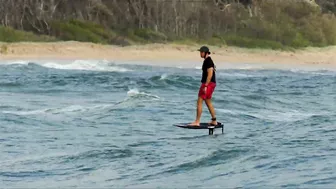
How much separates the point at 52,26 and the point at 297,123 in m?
30.0

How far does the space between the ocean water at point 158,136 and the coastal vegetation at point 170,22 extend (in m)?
16.0

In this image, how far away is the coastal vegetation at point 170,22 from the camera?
45.7m

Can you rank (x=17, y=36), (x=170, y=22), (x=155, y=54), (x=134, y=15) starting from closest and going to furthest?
1. (x=155, y=54)
2. (x=17, y=36)
3. (x=170, y=22)
4. (x=134, y=15)

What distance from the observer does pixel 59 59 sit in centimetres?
3941

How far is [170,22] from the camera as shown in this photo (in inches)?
1913

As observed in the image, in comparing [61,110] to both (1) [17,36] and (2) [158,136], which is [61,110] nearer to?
(2) [158,136]

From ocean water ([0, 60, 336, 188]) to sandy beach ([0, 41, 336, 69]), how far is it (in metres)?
10.8

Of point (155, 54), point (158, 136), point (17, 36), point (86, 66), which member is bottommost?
point (86, 66)

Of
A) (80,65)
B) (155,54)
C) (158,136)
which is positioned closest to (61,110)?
(158,136)

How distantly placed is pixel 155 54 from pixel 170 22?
6576 mm

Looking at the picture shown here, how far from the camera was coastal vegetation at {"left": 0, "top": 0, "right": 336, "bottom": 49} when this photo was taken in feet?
150

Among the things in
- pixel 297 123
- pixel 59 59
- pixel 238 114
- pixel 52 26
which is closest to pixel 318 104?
pixel 238 114

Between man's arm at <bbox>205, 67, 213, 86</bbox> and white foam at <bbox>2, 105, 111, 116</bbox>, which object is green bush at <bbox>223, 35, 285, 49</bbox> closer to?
white foam at <bbox>2, 105, 111, 116</bbox>

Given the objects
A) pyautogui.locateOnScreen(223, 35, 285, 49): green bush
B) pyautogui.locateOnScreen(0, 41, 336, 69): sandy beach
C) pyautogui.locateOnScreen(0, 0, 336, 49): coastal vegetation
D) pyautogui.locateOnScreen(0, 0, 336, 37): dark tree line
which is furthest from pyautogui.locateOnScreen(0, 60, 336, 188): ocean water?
pyautogui.locateOnScreen(0, 0, 336, 37): dark tree line
